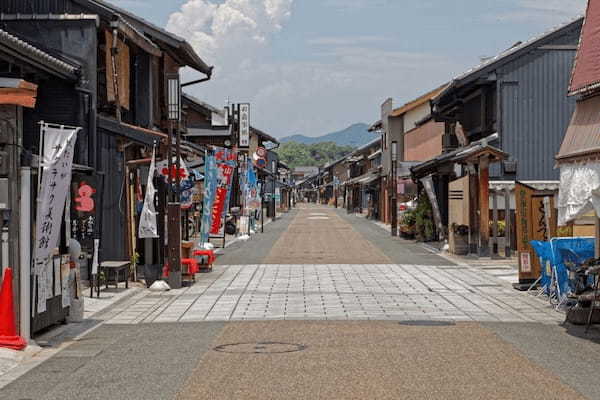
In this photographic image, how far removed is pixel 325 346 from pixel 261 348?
0.84 metres

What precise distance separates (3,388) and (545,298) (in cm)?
1215

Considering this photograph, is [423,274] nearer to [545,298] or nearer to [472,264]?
[472,264]

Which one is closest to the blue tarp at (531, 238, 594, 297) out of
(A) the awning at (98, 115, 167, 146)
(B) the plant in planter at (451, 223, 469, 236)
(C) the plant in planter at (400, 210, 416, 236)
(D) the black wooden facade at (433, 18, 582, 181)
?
(A) the awning at (98, 115, 167, 146)

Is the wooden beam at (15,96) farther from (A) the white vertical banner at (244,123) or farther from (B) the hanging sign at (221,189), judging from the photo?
(A) the white vertical banner at (244,123)

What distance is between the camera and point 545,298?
19344 millimetres

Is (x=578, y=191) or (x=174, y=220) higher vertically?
(x=578, y=191)

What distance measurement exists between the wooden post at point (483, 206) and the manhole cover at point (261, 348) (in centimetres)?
1959

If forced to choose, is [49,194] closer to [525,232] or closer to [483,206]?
[525,232]

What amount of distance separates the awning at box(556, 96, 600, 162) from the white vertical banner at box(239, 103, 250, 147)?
157 feet

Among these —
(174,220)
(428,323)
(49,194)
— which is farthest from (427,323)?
→ (174,220)

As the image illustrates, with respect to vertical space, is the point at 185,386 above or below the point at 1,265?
below

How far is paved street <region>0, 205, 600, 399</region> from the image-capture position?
9891 millimetres

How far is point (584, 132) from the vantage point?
1585 cm

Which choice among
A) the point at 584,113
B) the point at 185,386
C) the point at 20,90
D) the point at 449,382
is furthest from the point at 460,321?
the point at 20,90
